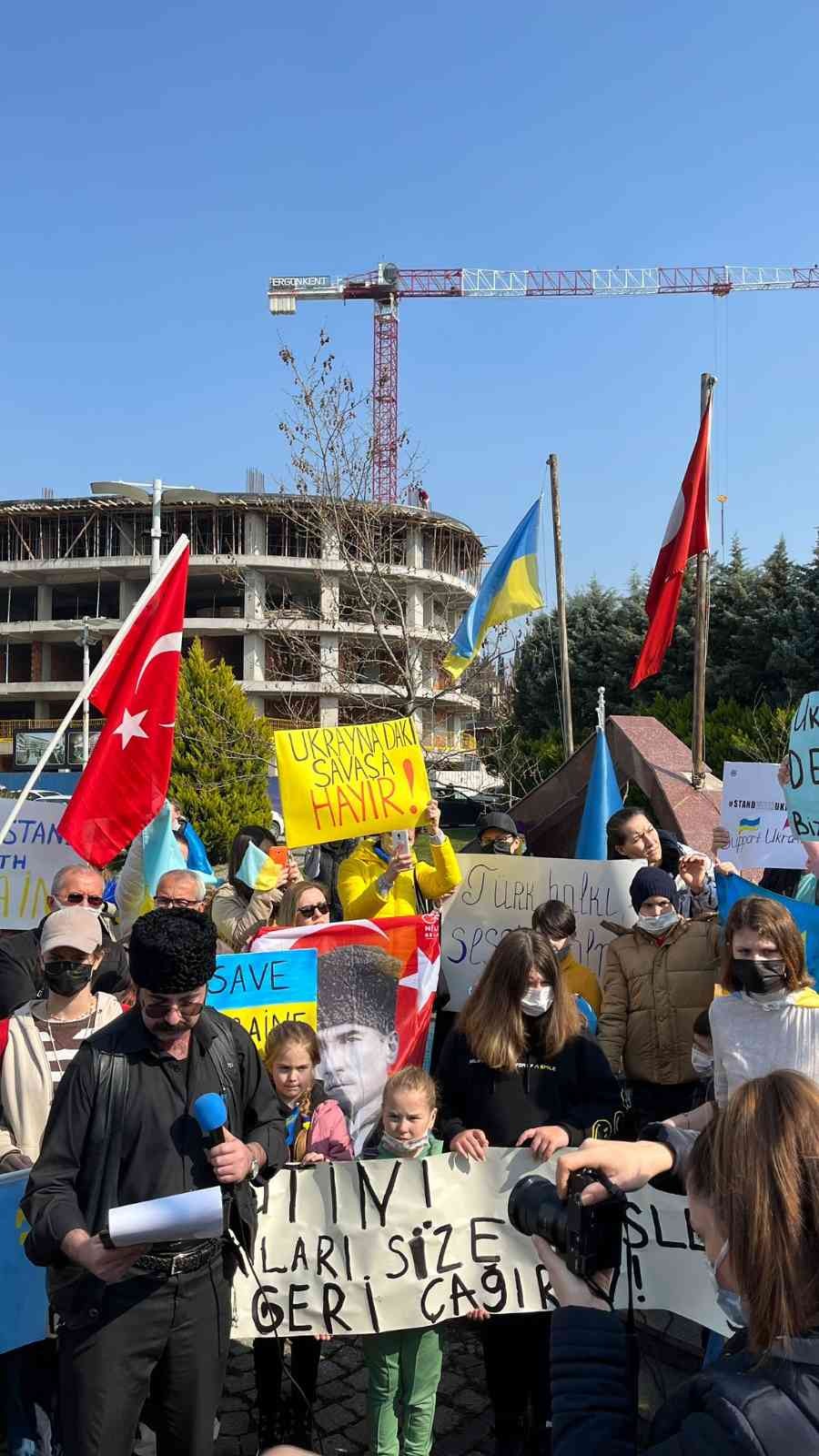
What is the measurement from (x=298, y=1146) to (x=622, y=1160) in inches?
76.8

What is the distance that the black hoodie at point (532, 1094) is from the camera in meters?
3.67

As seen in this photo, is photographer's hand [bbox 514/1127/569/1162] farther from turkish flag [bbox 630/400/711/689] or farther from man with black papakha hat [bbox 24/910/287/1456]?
turkish flag [bbox 630/400/711/689]

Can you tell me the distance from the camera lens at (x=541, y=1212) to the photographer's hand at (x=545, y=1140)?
119cm

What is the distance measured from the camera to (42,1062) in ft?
11.2

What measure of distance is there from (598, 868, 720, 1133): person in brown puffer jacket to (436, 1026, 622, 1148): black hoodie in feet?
2.71

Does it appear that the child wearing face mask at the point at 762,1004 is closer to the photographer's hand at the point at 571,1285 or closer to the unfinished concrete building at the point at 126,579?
the photographer's hand at the point at 571,1285

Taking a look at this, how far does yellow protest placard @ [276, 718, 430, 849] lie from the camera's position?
611 cm

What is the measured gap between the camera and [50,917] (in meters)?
3.52

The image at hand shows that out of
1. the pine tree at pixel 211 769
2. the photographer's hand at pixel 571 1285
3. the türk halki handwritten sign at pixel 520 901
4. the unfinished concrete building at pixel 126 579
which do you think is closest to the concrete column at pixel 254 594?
the unfinished concrete building at pixel 126 579

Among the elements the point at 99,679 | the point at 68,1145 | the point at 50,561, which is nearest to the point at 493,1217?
the point at 68,1145

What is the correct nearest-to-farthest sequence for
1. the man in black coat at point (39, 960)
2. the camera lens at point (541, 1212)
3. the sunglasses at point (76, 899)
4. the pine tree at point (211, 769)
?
the camera lens at point (541, 1212)
the man in black coat at point (39, 960)
the sunglasses at point (76, 899)
the pine tree at point (211, 769)

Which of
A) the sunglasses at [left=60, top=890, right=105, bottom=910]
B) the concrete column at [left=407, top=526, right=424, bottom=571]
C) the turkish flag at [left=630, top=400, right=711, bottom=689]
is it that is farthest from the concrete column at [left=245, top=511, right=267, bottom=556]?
the sunglasses at [left=60, top=890, right=105, bottom=910]

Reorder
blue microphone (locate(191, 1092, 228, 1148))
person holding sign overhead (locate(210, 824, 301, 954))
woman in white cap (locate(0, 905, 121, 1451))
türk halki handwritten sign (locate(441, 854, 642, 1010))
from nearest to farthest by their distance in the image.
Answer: blue microphone (locate(191, 1092, 228, 1148))
woman in white cap (locate(0, 905, 121, 1451))
person holding sign overhead (locate(210, 824, 301, 954))
türk halki handwritten sign (locate(441, 854, 642, 1010))

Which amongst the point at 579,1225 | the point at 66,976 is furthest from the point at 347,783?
the point at 579,1225
